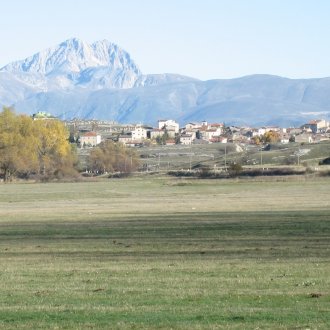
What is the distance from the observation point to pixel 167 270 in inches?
1010

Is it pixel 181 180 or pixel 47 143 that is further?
pixel 47 143

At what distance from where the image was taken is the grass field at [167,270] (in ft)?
56.3

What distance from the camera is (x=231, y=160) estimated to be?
190500mm

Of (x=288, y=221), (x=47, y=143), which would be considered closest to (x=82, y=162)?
(x=47, y=143)

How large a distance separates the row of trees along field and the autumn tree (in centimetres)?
1439

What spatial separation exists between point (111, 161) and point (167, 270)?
14328cm

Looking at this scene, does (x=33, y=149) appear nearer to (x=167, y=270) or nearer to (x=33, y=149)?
(x=33, y=149)

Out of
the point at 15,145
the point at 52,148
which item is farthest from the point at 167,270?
the point at 52,148

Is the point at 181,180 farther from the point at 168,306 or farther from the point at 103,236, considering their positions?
the point at 168,306

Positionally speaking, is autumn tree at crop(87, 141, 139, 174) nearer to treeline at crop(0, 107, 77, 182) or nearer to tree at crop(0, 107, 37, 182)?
treeline at crop(0, 107, 77, 182)

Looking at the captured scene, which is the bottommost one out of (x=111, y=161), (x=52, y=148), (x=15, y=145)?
(x=111, y=161)

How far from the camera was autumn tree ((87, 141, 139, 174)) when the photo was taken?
6617 inches

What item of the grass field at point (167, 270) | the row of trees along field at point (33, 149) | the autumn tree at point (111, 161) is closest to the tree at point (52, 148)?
the row of trees along field at point (33, 149)

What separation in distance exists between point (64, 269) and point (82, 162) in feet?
519
